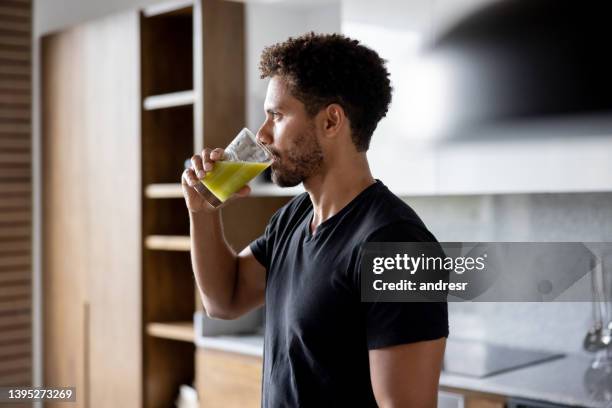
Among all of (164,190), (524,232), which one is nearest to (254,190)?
(164,190)

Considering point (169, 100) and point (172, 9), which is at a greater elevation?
point (172, 9)

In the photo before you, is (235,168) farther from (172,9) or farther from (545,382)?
(172,9)

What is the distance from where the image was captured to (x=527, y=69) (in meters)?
2.30

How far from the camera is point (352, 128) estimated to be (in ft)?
5.04

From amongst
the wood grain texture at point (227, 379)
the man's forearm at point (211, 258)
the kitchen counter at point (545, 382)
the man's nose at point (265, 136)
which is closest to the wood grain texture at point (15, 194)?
the wood grain texture at point (227, 379)

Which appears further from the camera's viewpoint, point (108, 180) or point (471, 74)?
point (108, 180)

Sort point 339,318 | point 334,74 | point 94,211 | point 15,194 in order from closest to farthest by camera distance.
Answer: point 339,318 → point 334,74 → point 94,211 → point 15,194

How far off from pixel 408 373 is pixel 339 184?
1.25ft

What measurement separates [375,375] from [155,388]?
2.19m

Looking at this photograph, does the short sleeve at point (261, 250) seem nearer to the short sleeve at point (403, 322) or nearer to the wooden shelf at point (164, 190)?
the short sleeve at point (403, 322)

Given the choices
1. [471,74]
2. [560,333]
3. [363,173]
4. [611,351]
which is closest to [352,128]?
[363,173]

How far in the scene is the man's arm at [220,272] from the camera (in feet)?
5.62

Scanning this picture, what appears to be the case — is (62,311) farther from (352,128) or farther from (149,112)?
(352,128)

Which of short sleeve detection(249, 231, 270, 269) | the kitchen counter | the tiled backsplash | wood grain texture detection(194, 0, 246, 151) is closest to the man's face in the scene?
short sleeve detection(249, 231, 270, 269)
